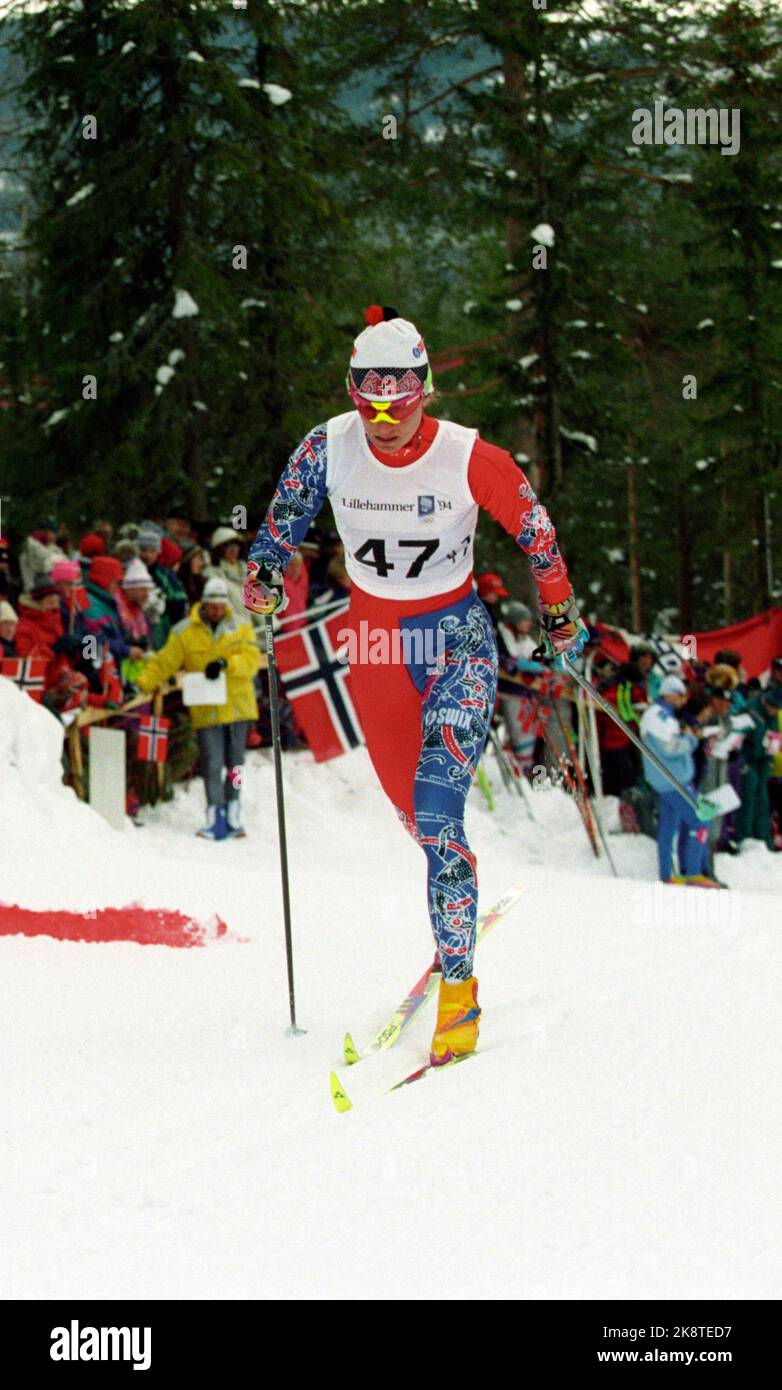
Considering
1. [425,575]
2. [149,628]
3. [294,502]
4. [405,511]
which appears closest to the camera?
[405,511]

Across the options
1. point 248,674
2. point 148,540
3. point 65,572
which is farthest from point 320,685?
point 65,572

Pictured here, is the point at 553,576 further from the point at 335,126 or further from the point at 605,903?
the point at 335,126

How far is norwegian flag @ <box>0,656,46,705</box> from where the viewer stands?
921 centimetres

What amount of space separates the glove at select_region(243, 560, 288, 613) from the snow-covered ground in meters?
1.44

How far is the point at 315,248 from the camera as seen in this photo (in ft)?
49.1

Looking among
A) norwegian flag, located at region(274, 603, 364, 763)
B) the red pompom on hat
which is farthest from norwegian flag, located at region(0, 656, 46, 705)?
the red pompom on hat

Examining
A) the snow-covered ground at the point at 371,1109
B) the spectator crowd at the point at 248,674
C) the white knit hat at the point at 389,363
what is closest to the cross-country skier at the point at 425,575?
the white knit hat at the point at 389,363

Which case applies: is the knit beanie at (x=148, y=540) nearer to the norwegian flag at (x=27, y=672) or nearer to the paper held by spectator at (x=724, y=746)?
the norwegian flag at (x=27, y=672)

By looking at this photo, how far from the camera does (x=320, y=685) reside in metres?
11.6

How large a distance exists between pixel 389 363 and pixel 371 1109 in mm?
2161

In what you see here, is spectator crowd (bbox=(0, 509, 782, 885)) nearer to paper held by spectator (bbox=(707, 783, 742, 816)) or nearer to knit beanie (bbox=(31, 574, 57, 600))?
knit beanie (bbox=(31, 574, 57, 600))

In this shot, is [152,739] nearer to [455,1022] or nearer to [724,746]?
[724,746]

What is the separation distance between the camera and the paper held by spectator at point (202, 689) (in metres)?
10.2

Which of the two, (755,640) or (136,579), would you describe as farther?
(755,640)
